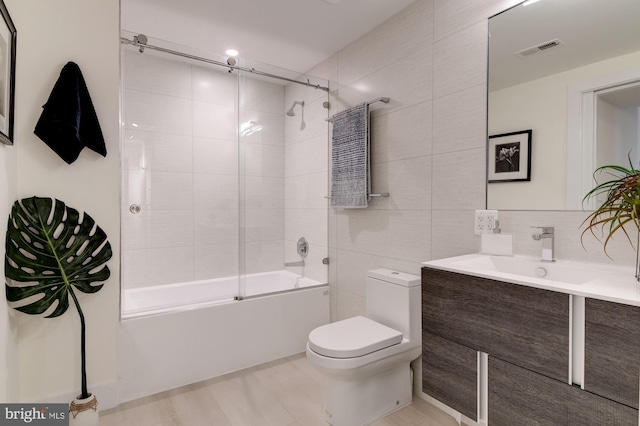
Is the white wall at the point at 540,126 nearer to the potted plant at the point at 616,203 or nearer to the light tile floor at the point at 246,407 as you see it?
the potted plant at the point at 616,203

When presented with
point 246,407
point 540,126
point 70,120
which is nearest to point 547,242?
point 540,126

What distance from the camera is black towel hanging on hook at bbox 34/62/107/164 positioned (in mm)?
1667

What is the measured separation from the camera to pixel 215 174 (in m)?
2.72

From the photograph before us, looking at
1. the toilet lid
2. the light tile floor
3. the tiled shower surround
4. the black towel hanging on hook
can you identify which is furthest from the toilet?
the black towel hanging on hook

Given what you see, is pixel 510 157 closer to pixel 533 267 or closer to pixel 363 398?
pixel 533 267

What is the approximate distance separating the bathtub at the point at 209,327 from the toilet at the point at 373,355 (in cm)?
77

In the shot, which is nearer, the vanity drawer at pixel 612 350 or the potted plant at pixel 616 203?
the vanity drawer at pixel 612 350

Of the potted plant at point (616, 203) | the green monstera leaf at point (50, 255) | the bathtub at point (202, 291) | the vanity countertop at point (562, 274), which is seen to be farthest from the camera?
the bathtub at point (202, 291)

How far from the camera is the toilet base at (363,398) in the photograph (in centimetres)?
174

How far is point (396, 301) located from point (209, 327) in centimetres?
128

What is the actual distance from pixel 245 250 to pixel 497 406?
192 centimetres

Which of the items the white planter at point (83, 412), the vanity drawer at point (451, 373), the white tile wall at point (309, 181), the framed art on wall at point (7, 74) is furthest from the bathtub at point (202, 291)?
the vanity drawer at point (451, 373)

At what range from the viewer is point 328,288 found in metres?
2.87

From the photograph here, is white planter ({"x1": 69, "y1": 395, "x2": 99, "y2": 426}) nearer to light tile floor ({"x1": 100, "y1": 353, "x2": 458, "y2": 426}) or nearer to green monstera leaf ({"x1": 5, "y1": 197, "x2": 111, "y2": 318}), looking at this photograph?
light tile floor ({"x1": 100, "y1": 353, "x2": 458, "y2": 426})
